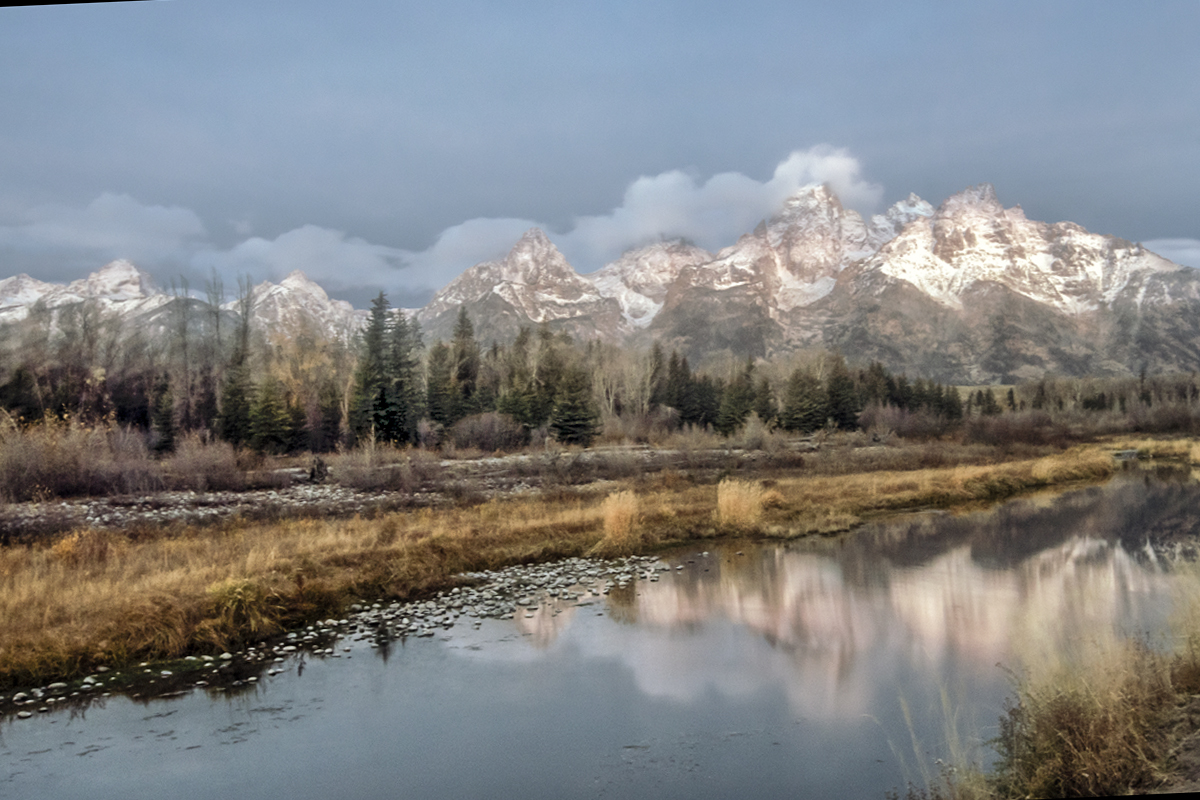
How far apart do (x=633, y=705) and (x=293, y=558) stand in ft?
32.1

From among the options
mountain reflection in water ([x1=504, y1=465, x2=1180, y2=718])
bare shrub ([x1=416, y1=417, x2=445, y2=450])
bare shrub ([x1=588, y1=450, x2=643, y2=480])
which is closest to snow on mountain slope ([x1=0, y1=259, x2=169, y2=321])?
bare shrub ([x1=416, y1=417, x2=445, y2=450])

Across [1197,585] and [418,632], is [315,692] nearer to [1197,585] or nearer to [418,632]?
[418,632]

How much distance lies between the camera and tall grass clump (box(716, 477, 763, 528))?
921 inches

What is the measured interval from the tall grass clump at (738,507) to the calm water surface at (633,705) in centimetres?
681

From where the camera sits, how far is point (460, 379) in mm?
68000

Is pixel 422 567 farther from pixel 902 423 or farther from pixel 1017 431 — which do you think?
pixel 902 423

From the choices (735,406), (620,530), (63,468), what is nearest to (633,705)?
(620,530)

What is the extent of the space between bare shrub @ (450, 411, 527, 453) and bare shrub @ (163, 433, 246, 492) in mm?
19226

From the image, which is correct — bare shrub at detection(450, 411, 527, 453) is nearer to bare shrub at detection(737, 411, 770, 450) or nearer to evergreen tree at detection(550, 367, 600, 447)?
evergreen tree at detection(550, 367, 600, 447)

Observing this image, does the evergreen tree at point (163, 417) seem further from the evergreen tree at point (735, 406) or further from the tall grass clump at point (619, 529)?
the evergreen tree at point (735, 406)

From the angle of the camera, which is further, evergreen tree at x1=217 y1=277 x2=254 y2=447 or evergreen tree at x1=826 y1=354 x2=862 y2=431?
evergreen tree at x1=826 y1=354 x2=862 y2=431

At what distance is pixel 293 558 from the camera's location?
1616 cm

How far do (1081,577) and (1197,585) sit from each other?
7562 mm

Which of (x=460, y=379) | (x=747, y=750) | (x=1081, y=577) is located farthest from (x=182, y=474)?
(x=460, y=379)
